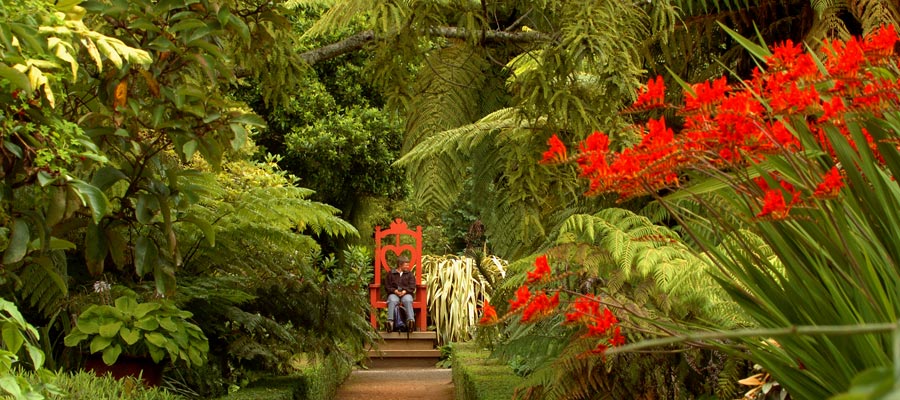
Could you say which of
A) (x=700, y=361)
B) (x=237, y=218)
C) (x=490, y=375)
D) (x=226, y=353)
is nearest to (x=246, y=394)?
(x=226, y=353)

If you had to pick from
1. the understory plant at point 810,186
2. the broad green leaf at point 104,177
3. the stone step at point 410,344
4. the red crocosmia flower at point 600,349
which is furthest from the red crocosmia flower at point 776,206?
the stone step at point 410,344

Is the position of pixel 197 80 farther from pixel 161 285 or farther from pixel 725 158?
pixel 725 158

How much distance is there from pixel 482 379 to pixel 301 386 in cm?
140

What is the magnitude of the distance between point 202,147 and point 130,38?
46cm

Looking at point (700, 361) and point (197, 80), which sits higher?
point (197, 80)

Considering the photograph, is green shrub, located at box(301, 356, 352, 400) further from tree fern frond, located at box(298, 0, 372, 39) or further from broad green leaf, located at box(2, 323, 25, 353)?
broad green leaf, located at box(2, 323, 25, 353)

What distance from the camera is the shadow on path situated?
9.90 meters

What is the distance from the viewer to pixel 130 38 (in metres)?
3.42

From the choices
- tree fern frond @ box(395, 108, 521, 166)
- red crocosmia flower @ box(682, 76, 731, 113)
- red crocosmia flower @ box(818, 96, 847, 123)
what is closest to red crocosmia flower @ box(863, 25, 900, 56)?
red crocosmia flower @ box(818, 96, 847, 123)

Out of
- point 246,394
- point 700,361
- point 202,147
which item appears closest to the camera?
point 202,147

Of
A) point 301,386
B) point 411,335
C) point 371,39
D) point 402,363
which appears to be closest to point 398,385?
point 402,363

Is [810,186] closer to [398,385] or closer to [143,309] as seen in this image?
[143,309]

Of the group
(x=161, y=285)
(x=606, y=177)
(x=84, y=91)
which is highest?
(x=84, y=91)

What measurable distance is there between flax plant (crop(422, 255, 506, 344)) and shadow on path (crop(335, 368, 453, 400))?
1.59 m
